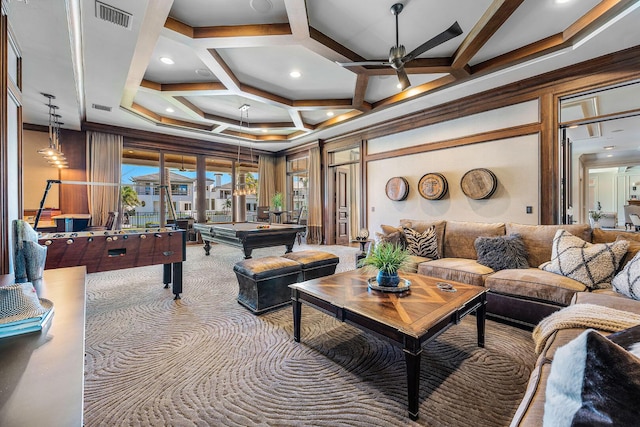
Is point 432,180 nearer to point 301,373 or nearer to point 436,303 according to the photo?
point 436,303

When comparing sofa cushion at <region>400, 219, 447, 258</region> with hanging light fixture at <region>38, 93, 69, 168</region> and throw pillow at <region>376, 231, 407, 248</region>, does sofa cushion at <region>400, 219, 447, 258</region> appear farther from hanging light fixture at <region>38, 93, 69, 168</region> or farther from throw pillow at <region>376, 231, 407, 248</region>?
hanging light fixture at <region>38, 93, 69, 168</region>

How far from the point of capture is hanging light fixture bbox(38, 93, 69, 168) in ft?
13.8

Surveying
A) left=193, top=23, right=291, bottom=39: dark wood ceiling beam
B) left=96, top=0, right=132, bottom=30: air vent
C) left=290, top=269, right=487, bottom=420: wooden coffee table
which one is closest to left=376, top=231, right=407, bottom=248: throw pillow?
left=290, top=269, right=487, bottom=420: wooden coffee table

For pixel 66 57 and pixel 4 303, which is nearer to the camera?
pixel 4 303

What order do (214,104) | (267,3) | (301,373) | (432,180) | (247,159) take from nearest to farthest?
(301,373), (267,3), (432,180), (214,104), (247,159)

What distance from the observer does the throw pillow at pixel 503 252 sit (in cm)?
294

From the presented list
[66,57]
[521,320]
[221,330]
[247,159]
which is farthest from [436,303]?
[247,159]

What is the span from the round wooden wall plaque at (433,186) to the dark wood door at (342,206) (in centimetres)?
288

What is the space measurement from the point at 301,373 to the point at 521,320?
208 centimetres

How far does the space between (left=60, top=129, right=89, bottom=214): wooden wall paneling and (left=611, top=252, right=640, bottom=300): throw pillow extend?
8473mm

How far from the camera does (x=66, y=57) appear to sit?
9.87 ft

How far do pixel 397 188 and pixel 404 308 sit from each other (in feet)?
13.3

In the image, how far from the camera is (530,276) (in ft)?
8.34

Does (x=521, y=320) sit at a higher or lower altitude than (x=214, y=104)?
lower
